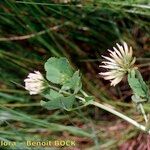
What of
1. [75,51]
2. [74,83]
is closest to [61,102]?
[74,83]

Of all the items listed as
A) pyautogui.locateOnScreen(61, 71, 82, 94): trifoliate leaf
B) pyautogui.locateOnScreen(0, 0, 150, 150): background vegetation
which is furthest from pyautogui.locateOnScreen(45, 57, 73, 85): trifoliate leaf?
pyautogui.locateOnScreen(0, 0, 150, 150): background vegetation

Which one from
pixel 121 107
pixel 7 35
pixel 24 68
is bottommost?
pixel 121 107

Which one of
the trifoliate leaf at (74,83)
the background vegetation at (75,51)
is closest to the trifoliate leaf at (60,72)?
the trifoliate leaf at (74,83)

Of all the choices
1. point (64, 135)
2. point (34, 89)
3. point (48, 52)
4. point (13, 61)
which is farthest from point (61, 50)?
point (34, 89)

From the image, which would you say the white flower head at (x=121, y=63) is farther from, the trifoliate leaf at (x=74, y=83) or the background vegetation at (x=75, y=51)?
the background vegetation at (x=75, y=51)

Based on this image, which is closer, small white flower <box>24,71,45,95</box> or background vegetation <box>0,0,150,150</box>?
small white flower <box>24,71,45,95</box>

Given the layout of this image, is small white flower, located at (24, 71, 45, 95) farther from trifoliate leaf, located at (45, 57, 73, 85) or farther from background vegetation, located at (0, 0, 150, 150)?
background vegetation, located at (0, 0, 150, 150)

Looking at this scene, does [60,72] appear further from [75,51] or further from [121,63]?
[75,51]

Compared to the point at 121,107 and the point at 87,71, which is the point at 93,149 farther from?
the point at 87,71
